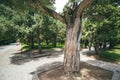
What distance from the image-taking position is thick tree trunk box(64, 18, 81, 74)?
8.20 metres

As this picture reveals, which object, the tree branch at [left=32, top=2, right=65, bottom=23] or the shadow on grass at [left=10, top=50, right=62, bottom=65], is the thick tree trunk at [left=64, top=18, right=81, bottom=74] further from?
the shadow on grass at [left=10, top=50, right=62, bottom=65]

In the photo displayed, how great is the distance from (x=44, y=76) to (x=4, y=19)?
1035 centimetres

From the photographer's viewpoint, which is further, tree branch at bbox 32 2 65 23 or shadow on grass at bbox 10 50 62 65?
shadow on grass at bbox 10 50 62 65

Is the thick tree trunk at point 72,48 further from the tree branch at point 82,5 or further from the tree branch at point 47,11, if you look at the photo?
the tree branch at point 47,11

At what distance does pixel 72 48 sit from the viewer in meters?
8.20

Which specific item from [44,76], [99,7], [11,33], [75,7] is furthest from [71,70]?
[11,33]

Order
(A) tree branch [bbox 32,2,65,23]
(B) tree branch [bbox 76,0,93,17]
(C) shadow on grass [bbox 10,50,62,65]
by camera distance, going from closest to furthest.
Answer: (B) tree branch [bbox 76,0,93,17] < (A) tree branch [bbox 32,2,65,23] < (C) shadow on grass [bbox 10,50,62,65]

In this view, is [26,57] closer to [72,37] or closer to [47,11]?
[47,11]

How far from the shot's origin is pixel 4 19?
15.6m

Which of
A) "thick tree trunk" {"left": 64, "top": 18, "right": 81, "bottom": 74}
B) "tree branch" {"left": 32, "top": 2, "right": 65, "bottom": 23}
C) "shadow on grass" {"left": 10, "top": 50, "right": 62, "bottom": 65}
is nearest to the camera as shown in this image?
"tree branch" {"left": 32, "top": 2, "right": 65, "bottom": 23}

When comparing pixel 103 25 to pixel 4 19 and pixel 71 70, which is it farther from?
pixel 4 19

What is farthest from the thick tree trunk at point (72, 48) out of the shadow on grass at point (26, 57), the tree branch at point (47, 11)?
the shadow on grass at point (26, 57)

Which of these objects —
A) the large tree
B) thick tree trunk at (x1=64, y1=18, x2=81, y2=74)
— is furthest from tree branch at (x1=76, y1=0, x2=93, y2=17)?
thick tree trunk at (x1=64, y1=18, x2=81, y2=74)

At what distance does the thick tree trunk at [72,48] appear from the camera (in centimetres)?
820
